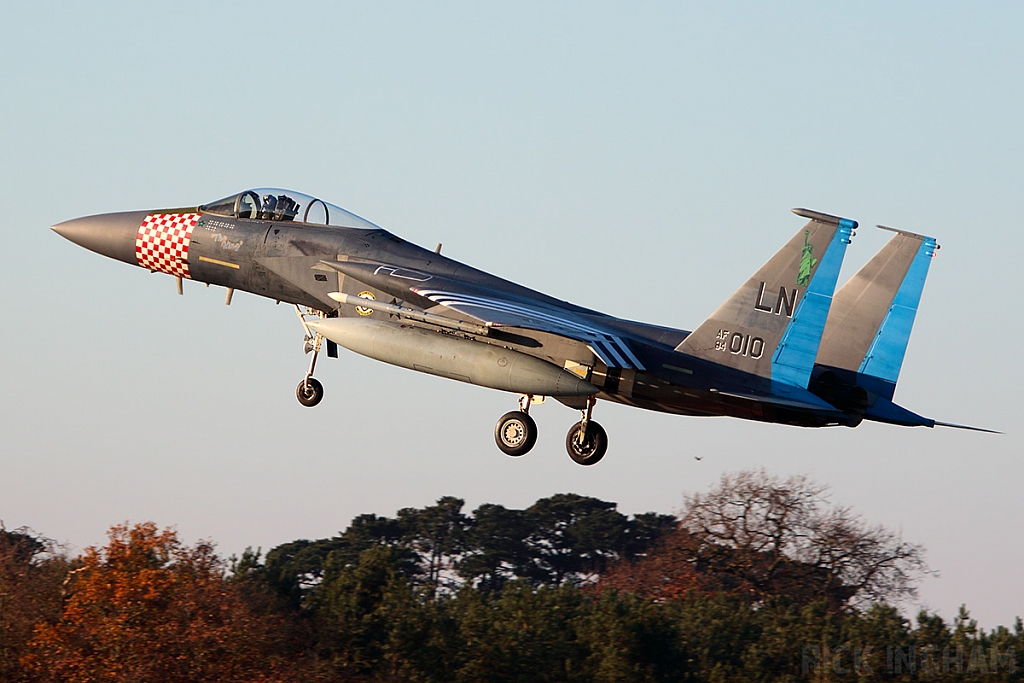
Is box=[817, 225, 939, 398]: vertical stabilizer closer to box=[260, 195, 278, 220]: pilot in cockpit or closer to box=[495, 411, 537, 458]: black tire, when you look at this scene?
box=[495, 411, 537, 458]: black tire

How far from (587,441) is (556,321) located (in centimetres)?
223

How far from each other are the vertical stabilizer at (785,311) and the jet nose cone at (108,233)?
1028 centimetres

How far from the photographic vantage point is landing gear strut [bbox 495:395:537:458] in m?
18.8

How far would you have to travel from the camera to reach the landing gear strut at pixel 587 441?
19312 millimetres

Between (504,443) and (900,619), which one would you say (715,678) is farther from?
(504,443)

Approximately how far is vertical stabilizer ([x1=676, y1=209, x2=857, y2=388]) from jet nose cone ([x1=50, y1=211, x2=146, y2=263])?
1028 centimetres

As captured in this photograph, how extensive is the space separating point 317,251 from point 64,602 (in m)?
20.9

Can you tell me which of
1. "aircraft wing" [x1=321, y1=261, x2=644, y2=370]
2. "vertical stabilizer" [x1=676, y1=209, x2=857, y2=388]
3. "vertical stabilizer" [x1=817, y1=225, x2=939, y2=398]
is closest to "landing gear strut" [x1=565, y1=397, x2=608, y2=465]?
"aircraft wing" [x1=321, y1=261, x2=644, y2=370]

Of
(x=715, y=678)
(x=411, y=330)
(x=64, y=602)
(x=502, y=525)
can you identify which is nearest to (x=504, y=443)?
(x=411, y=330)

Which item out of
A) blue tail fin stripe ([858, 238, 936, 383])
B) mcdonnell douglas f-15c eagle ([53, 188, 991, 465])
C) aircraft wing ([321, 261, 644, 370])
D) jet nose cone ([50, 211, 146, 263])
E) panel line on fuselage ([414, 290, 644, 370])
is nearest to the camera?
mcdonnell douglas f-15c eagle ([53, 188, 991, 465])

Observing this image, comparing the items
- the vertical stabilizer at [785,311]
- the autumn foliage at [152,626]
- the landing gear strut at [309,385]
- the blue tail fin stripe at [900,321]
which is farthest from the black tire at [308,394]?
the autumn foliage at [152,626]

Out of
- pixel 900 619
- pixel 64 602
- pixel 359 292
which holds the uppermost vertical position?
pixel 359 292

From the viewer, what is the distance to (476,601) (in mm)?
44812

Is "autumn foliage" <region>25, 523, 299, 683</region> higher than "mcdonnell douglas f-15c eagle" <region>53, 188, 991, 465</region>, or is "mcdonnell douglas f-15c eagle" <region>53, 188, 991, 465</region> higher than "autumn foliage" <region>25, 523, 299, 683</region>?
"mcdonnell douglas f-15c eagle" <region>53, 188, 991, 465</region>
